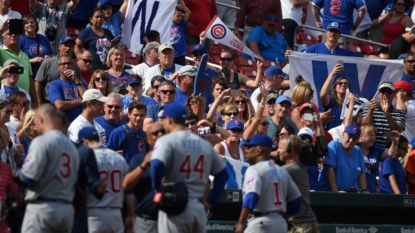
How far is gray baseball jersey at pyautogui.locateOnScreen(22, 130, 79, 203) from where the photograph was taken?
358 inches

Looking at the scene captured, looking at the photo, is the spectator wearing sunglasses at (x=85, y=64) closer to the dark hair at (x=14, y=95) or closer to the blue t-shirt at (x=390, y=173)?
the dark hair at (x=14, y=95)

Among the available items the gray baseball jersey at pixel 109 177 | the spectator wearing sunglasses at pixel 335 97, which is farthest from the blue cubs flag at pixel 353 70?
the gray baseball jersey at pixel 109 177

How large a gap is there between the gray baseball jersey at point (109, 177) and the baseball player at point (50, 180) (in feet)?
2.32

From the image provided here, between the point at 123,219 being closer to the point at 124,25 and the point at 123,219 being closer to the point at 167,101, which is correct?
the point at 167,101

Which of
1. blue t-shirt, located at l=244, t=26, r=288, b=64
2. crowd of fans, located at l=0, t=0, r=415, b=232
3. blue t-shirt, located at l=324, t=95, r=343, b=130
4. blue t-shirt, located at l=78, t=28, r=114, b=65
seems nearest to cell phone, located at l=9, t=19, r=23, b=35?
crowd of fans, located at l=0, t=0, r=415, b=232

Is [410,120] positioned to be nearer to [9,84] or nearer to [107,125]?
[107,125]

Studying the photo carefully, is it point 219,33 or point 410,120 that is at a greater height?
point 219,33

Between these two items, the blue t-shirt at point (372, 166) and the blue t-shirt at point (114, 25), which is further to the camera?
the blue t-shirt at point (114, 25)

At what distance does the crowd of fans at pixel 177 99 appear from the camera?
11.9 metres

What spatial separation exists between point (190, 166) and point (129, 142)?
2397 millimetres

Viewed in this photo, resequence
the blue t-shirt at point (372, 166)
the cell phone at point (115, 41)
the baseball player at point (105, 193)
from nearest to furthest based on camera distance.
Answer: the baseball player at point (105, 193)
the blue t-shirt at point (372, 166)
the cell phone at point (115, 41)

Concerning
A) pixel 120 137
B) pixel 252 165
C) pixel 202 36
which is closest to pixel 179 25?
pixel 202 36

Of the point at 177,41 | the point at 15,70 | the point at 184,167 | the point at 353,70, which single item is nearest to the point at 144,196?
the point at 184,167

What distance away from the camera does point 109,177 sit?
1024 cm
